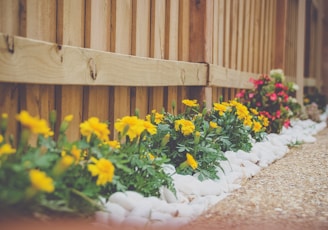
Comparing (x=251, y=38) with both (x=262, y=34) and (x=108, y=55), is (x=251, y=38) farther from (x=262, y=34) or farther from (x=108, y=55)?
(x=108, y=55)

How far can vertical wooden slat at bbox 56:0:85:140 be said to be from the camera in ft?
6.40

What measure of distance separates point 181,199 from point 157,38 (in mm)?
1172

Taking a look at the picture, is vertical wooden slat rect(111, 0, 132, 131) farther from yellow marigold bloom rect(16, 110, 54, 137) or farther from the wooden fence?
yellow marigold bloom rect(16, 110, 54, 137)

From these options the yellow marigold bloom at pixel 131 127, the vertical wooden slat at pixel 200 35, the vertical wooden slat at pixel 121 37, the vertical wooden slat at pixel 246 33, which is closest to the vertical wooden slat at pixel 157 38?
the vertical wooden slat at pixel 121 37

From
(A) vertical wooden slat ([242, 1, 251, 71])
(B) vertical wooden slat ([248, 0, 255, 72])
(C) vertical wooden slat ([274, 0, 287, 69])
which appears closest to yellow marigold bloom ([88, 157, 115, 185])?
(A) vertical wooden slat ([242, 1, 251, 71])

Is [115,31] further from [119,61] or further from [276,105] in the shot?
[276,105]

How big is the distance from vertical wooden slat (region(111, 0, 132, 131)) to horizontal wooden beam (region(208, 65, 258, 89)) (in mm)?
1015

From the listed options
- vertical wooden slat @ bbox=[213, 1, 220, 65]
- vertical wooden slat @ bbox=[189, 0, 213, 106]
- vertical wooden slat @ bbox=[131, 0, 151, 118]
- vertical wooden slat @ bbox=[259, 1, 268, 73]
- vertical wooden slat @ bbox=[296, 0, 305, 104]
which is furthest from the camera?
vertical wooden slat @ bbox=[296, 0, 305, 104]

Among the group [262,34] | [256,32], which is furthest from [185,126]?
[262,34]

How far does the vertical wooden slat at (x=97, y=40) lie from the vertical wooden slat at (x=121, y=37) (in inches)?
1.9

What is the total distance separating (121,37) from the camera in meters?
2.41

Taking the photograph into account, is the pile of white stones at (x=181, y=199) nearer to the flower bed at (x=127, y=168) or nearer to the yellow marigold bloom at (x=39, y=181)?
the flower bed at (x=127, y=168)

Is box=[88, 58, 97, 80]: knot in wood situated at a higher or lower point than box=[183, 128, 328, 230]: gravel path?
higher

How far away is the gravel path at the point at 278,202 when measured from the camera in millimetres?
1720
